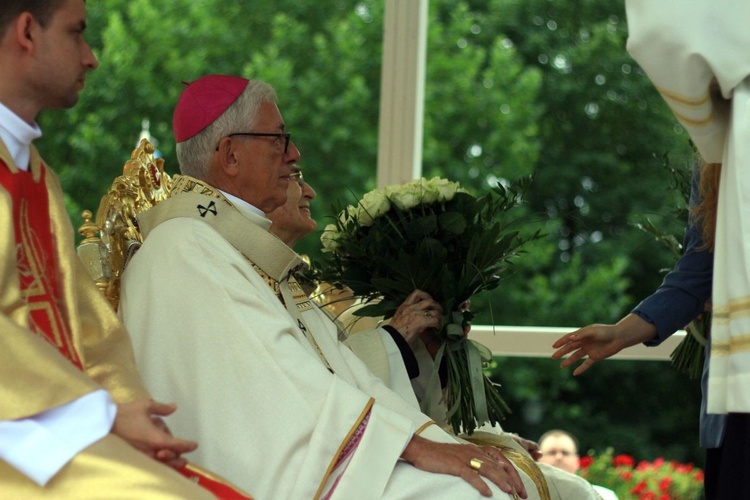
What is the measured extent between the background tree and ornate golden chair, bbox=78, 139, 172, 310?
6333 mm

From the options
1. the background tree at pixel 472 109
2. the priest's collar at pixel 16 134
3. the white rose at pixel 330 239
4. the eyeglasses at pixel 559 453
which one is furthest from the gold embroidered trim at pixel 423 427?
the background tree at pixel 472 109

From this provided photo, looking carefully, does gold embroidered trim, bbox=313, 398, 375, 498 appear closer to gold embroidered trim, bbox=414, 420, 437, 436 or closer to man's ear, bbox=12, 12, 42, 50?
gold embroidered trim, bbox=414, 420, 437, 436

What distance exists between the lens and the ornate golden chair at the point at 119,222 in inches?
146

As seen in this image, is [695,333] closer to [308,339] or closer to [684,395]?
[308,339]

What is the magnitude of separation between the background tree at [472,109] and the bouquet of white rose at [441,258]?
641 cm

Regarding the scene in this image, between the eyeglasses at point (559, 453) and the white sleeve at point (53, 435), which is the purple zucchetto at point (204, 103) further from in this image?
the eyeglasses at point (559, 453)

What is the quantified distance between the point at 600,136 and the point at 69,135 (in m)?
5.41

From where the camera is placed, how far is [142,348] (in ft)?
10.8

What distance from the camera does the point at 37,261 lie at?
8.46 feet

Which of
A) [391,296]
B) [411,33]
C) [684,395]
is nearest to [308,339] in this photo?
[391,296]

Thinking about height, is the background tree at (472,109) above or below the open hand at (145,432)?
above

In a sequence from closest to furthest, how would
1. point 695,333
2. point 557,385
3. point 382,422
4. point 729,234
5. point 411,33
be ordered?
point 729,234
point 382,422
point 695,333
point 411,33
point 557,385

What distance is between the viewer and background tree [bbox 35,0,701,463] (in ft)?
36.3

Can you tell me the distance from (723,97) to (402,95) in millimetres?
4418
